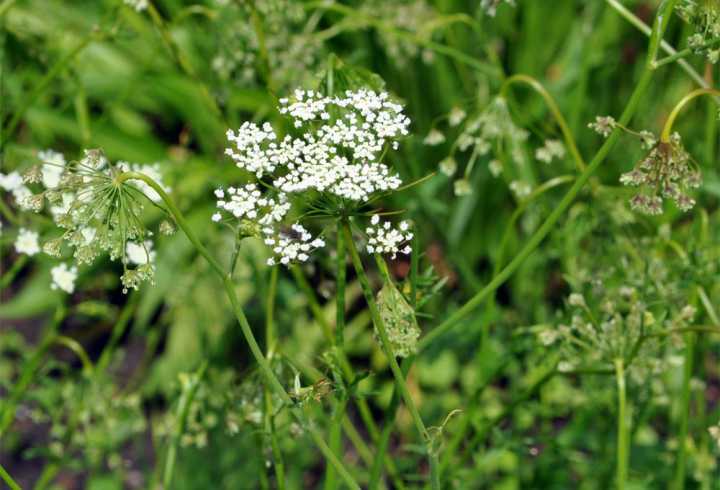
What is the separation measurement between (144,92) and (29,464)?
72.7 inches

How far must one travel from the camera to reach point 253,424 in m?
2.15

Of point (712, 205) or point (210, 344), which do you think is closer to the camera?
point (210, 344)

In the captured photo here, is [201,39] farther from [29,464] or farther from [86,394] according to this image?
[29,464]

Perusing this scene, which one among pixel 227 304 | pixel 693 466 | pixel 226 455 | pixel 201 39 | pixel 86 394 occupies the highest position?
pixel 201 39

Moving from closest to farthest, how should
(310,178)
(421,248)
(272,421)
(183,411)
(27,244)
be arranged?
(310,178)
(272,421)
(27,244)
(183,411)
(421,248)

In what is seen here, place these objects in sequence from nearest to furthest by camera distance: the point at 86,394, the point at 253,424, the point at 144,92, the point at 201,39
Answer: the point at 253,424 < the point at 86,394 < the point at 201,39 < the point at 144,92

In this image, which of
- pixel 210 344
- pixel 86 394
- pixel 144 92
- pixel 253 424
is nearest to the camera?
pixel 253 424

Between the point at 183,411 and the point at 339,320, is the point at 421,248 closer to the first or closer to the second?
the point at 183,411

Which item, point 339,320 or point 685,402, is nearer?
point 339,320

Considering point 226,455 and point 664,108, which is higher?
point 664,108

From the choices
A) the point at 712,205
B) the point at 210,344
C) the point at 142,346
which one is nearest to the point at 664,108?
the point at 712,205

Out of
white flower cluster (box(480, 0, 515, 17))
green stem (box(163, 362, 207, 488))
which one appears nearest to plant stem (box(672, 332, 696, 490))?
white flower cluster (box(480, 0, 515, 17))

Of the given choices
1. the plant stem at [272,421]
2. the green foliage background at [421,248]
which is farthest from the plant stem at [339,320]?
the green foliage background at [421,248]

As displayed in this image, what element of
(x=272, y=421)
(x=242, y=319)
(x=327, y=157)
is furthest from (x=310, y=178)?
(x=272, y=421)
